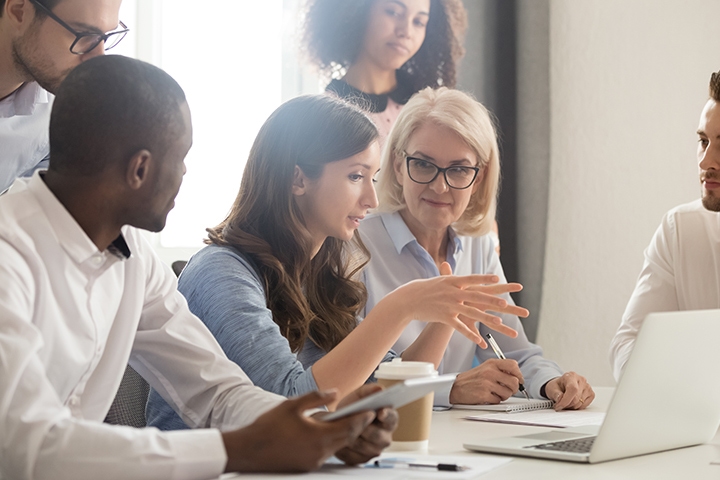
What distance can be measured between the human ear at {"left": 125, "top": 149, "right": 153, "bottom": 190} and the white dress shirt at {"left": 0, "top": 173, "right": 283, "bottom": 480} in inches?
3.6

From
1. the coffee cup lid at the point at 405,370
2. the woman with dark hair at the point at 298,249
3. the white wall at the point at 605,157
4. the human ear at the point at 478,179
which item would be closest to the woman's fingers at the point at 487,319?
the woman with dark hair at the point at 298,249

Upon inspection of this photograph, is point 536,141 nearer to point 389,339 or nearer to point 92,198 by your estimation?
point 389,339

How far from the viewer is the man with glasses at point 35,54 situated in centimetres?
172

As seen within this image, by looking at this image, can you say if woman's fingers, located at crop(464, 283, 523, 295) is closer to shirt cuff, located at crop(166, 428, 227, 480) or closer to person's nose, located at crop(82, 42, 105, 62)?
shirt cuff, located at crop(166, 428, 227, 480)

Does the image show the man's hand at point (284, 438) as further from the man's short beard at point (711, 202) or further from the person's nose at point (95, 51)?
the man's short beard at point (711, 202)

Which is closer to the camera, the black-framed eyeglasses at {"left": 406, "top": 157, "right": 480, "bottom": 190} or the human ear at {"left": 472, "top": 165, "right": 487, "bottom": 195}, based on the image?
the black-framed eyeglasses at {"left": 406, "top": 157, "right": 480, "bottom": 190}

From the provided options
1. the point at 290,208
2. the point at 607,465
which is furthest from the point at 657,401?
the point at 290,208

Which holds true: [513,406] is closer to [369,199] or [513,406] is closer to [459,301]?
[459,301]

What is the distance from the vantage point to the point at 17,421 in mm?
854

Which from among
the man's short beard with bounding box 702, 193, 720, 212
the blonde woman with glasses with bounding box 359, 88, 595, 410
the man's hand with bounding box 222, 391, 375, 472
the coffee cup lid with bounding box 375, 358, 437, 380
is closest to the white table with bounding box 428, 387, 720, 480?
the coffee cup lid with bounding box 375, 358, 437, 380

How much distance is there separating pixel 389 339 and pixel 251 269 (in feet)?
1.11

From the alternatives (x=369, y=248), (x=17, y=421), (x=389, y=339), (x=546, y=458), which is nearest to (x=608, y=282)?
(x=369, y=248)

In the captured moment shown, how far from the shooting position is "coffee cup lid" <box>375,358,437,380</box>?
120cm

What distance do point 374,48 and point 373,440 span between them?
2.19 meters
